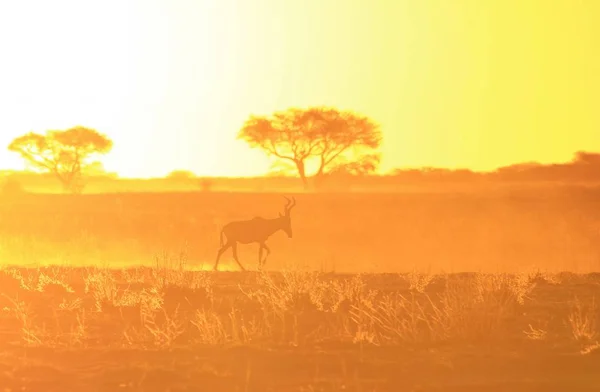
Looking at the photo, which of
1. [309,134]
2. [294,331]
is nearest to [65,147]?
[309,134]

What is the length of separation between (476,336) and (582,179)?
52897mm

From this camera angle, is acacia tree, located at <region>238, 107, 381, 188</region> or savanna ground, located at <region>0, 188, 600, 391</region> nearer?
savanna ground, located at <region>0, 188, 600, 391</region>

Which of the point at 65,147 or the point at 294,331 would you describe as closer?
the point at 294,331

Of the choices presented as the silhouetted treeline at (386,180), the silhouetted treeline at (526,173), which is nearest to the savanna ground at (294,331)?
the silhouetted treeline at (386,180)

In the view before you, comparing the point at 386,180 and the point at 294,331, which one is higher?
the point at 386,180

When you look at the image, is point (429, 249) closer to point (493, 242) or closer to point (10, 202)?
point (493, 242)

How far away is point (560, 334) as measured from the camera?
11.4 m

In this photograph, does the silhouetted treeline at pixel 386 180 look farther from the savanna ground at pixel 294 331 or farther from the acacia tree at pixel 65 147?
the savanna ground at pixel 294 331

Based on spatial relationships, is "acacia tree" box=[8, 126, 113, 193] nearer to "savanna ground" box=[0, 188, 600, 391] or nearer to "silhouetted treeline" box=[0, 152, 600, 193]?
"silhouetted treeline" box=[0, 152, 600, 193]

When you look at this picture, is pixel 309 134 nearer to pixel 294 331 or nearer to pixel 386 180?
pixel 386 180

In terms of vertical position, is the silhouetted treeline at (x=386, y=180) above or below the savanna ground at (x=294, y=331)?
above

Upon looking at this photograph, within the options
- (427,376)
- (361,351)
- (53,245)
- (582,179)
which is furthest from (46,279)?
(582,179)

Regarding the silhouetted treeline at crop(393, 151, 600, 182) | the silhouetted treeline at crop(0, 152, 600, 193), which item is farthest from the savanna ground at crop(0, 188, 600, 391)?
the silhouetted treeline at crop(393, 151, 600, 182)

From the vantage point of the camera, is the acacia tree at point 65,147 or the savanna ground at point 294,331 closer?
the savanna ground at point 294,331
